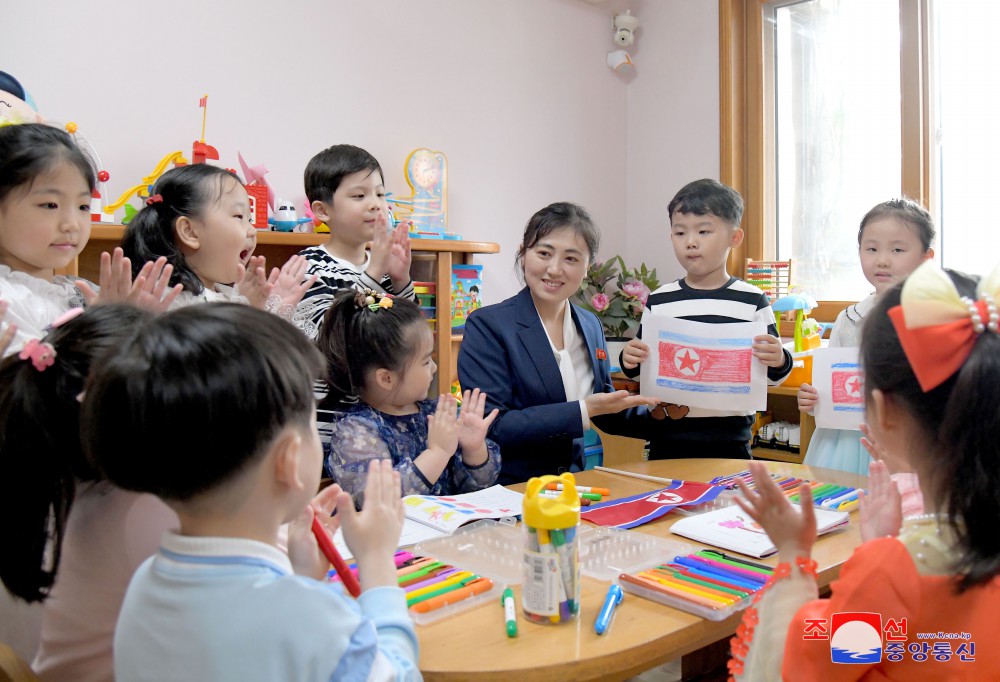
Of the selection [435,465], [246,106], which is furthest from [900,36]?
[435,465]

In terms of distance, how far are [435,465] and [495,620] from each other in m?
0.67

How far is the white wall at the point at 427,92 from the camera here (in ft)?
9.61

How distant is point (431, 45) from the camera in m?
3.90

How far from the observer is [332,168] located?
2.54 metres

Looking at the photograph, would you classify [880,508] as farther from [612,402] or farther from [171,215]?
[171,215]

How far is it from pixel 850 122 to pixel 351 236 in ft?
9.51

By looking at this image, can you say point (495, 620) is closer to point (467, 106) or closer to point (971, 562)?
point (971, 562)

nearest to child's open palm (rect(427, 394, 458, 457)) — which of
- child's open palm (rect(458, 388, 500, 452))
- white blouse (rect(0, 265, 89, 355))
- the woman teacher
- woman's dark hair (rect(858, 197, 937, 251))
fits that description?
child's open palm (rect(458, 388, 500, 452))

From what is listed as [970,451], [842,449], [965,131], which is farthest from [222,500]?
[965,131]

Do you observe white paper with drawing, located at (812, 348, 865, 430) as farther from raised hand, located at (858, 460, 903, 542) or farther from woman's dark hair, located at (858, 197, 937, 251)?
raised hand, located at (858, 460, 903, 542)

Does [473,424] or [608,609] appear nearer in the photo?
[608,609]

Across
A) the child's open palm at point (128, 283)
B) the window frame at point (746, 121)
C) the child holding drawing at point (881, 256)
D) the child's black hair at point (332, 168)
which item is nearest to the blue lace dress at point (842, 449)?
the child holding drawing at point (881, 256)

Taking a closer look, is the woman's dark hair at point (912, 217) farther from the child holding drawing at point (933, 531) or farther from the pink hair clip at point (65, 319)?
the pink hair clip at point (65, 319)

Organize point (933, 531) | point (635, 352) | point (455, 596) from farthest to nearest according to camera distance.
A: point (635, 352) → point (455, 596) → point (933, 531)
